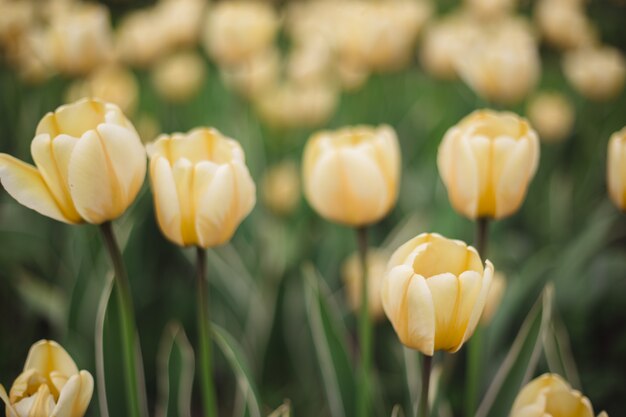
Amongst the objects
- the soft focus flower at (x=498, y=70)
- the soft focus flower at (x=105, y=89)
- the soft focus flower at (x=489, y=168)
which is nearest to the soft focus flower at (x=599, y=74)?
the soft focus flower at (x=498, y=70)

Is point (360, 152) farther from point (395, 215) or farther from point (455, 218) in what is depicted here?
point (395, 215)

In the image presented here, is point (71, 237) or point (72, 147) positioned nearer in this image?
point (72, 147)

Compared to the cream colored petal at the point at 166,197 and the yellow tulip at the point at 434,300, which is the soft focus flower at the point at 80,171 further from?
the yellow tulip at the point at 434,300

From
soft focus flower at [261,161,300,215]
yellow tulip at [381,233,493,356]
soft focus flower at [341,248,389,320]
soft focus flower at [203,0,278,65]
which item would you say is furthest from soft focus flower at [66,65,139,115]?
yellow tulip at [381,233,493,356]

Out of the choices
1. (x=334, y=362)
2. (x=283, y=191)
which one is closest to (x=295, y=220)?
(x=283, y=191)

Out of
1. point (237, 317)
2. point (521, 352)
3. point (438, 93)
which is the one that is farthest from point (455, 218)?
point (438, 93)

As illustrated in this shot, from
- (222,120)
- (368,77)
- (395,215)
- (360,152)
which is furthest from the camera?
(368,77)
